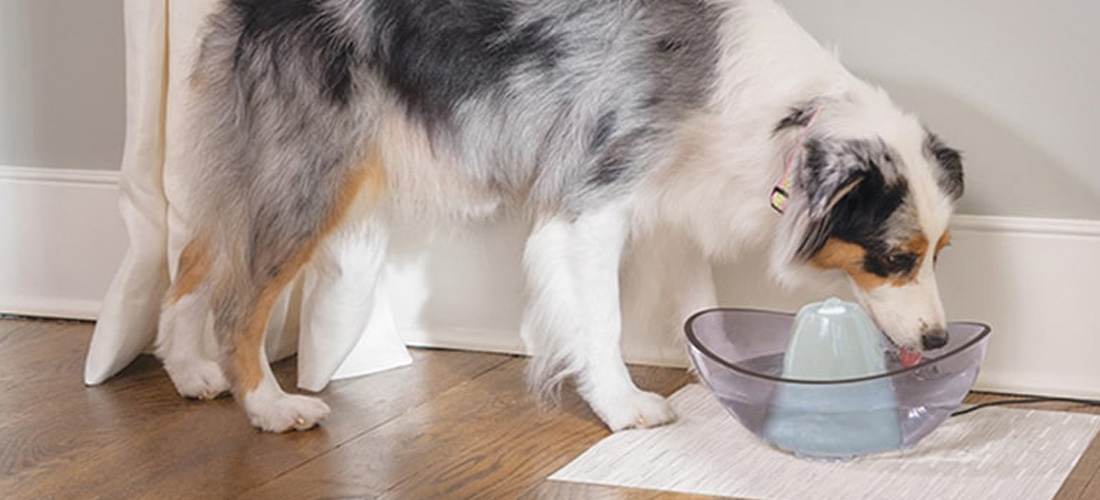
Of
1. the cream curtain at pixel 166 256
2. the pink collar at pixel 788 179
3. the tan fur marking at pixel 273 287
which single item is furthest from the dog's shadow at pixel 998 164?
the cream curtain at pixel 166 256

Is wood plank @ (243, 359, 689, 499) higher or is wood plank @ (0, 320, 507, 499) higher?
wood plank @ (243, 359, 689, 499)

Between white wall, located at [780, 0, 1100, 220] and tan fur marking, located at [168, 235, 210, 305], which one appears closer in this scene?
white wall, located at [780, 0, 1100, 220]

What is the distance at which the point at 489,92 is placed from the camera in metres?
2.91

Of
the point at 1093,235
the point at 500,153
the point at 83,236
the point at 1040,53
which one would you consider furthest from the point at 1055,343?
the point at 83,236

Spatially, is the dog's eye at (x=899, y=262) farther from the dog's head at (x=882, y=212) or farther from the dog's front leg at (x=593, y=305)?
the dog's front leg at (x=593, y=305)

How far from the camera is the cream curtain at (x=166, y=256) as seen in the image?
3.19 m

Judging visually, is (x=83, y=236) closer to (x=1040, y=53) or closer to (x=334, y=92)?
(x=334, y=92)

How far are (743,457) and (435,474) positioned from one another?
503mm

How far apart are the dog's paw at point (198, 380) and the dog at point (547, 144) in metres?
0.19

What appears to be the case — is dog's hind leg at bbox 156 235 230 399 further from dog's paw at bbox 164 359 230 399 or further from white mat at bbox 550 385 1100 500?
white mat at bbox 550 385 1100 500

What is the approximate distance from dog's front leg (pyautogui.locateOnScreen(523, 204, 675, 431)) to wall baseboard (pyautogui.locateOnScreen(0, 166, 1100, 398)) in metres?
0.43

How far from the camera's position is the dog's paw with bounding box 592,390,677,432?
2.85 metres

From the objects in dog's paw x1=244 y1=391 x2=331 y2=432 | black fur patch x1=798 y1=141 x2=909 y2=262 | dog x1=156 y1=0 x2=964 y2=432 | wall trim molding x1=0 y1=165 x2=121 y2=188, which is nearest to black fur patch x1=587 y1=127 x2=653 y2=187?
dog x1=156 y1=0 x2=964 y2=432

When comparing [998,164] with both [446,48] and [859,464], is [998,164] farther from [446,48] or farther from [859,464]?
[446,48]
